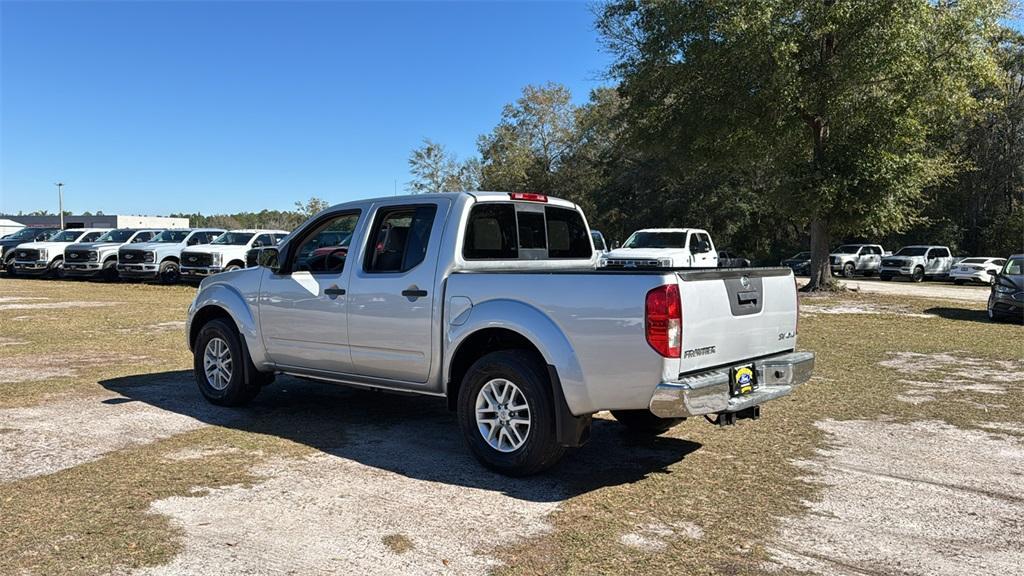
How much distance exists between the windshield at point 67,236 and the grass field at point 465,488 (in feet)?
78.3

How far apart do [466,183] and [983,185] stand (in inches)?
1535

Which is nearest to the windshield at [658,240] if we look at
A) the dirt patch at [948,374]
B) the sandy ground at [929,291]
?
the sandy ground at [929,291]

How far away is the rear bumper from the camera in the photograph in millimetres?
4566

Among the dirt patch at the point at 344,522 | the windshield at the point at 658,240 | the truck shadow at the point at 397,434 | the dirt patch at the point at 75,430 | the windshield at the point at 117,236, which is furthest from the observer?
the windshield at the point at 117,236

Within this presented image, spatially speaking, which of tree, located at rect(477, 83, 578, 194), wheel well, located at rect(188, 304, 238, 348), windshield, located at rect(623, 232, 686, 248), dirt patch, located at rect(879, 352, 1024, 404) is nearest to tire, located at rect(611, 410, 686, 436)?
dirt patch, located at rect(879, 352, 1024, 404)

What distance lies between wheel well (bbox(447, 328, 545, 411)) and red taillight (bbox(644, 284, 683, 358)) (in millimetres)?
935

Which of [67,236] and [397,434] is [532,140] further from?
[397,434]

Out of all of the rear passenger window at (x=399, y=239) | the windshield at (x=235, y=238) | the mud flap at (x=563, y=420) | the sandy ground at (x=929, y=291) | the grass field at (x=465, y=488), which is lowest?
the sandy ground at (x=929, y=291)

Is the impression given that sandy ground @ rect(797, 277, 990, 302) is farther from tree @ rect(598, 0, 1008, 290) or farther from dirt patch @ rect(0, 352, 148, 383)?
dirt patch @ rect(0, 352, 148, 383)

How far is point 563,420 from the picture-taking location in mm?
4965

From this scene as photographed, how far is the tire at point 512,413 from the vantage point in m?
5.02

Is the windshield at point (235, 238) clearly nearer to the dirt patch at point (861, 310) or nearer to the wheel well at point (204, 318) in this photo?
the dirt patch at point (861, 310)

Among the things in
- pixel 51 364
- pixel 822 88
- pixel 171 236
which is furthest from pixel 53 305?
pixel 822 88

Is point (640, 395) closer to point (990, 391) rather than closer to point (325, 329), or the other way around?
point (325, 329)
